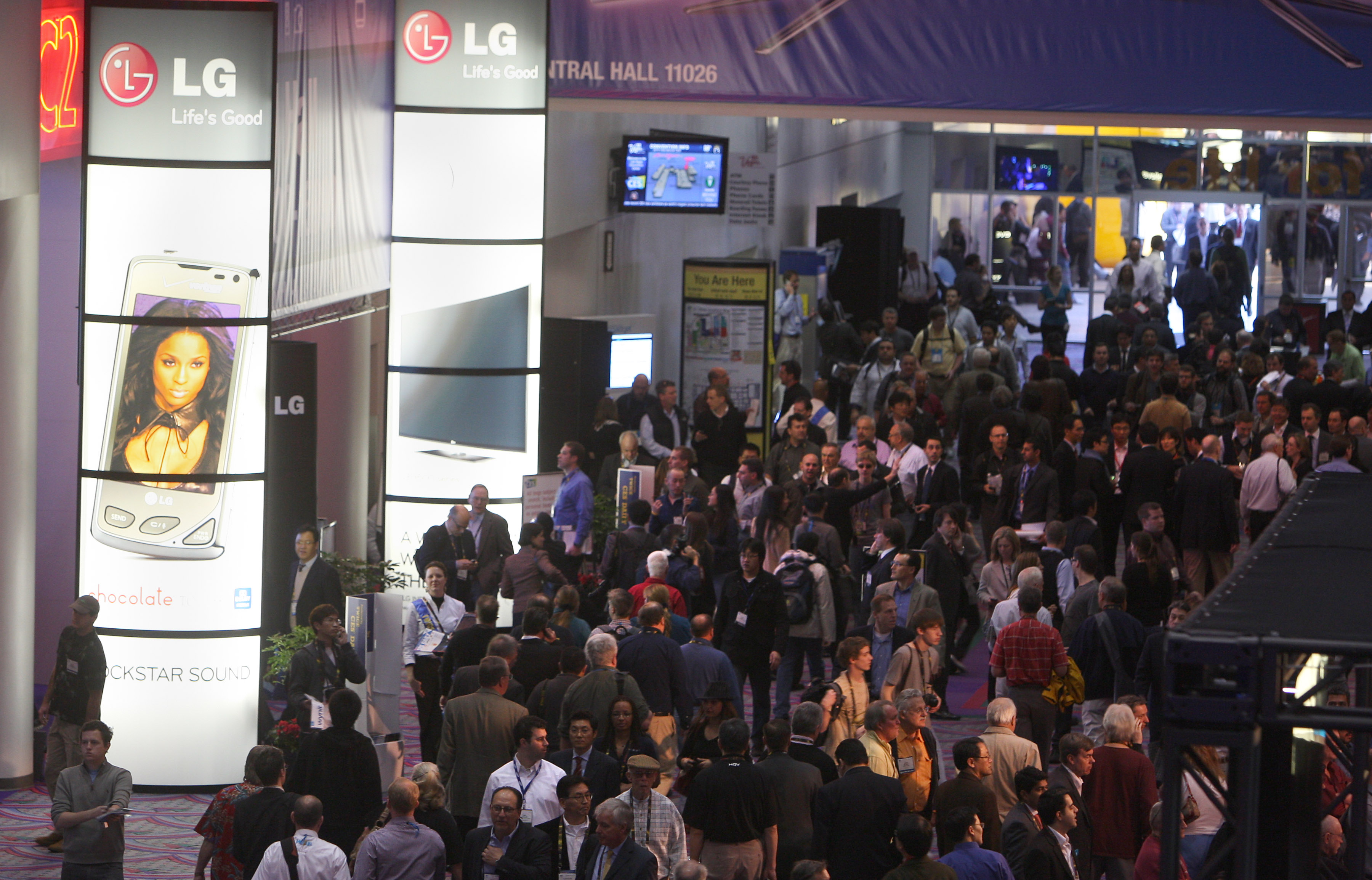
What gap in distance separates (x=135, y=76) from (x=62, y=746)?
3.45 metres

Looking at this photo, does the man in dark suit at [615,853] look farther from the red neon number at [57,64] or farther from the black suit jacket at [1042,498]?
the black suit jacket at [1042,498]

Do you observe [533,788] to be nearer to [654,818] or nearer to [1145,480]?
[654,818]

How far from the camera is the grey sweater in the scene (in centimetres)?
704

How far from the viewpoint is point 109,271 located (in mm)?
9000

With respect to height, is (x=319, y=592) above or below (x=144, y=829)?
above

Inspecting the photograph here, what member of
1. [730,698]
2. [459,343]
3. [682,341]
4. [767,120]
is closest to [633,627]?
[730,698]

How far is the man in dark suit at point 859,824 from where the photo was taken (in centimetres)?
649

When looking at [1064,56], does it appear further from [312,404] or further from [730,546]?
[312,404]

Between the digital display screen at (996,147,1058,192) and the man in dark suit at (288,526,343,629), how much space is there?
21.8m

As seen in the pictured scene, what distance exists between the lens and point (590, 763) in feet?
23.3

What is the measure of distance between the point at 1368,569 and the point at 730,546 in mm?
6972

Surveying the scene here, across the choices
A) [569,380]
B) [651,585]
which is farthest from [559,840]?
[569,380]

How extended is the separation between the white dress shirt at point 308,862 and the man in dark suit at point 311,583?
9.84 feet

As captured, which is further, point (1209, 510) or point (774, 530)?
point (1209, 510)
